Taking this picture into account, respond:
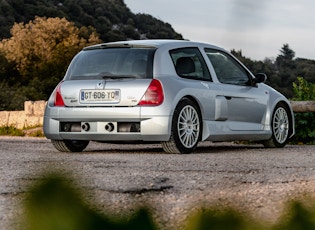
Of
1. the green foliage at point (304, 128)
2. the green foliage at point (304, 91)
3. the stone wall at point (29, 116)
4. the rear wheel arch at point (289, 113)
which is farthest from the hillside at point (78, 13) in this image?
the rear wheel arch at point (289, 113)

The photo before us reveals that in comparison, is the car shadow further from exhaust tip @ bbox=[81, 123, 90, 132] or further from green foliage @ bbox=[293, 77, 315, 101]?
green foliage @ bbox=[293, 77, 315, 101]

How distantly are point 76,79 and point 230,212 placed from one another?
8145 millimetres

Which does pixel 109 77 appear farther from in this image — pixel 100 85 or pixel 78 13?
pixel 78 13

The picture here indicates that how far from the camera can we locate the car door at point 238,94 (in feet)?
30.6

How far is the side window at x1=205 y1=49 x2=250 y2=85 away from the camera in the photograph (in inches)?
374

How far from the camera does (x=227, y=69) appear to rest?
9.76m

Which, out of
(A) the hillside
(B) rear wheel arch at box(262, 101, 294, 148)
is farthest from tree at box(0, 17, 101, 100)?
(B) rear wheel arch at box(262, 101, 294, 148)

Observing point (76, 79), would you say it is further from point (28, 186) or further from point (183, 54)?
point (28, 186)

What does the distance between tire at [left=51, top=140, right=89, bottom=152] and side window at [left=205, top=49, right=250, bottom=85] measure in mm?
1916

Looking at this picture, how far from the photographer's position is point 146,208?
20.7 inches

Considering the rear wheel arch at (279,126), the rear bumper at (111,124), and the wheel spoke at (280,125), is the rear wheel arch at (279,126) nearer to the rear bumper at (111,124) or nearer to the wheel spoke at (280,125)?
the wheel spoke at (280,125)

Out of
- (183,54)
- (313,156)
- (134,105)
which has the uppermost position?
(183,54)

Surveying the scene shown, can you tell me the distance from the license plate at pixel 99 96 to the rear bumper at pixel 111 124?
4.4 inches

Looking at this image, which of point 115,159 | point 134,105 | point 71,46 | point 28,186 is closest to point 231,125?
point 134,105
